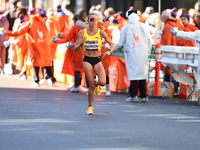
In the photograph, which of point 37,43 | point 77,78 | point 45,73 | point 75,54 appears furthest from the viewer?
point 45,73

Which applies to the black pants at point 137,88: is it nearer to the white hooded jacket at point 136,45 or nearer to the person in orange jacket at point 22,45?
the white hooded jacket at point 136,45

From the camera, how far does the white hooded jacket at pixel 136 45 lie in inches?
500

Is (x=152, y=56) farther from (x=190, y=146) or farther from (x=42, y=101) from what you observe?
(x=190, y=146)

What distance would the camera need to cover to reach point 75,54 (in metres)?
14.7

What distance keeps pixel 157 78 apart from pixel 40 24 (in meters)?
3.80

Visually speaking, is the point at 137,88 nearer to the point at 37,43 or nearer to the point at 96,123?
the point at 96,123

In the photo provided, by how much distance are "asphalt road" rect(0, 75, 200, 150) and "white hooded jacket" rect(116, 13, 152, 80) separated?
2.32 ft

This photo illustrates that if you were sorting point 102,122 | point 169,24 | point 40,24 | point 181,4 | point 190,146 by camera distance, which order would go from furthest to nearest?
point 181,4
point 40,24
point 169,24
point 102,122
point 190,146

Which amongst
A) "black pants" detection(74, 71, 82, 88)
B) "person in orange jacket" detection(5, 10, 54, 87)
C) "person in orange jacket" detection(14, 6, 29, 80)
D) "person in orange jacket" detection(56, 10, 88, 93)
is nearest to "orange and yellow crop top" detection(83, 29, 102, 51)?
"person in orange jacket" detection(56, 10, 88, 93)

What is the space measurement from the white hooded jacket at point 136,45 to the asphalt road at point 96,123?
0.71m

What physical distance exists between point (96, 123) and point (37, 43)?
694cm

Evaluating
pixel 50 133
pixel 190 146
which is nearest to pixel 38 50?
pixel 50 133

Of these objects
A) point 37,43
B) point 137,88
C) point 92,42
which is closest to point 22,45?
point 37,43

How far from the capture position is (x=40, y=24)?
15828 millimetres
